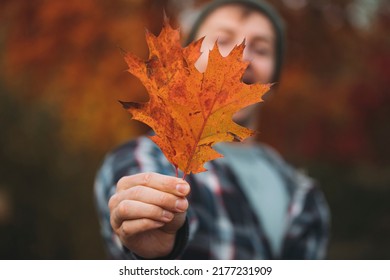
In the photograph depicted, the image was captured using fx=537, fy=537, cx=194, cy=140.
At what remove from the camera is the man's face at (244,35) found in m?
1.42

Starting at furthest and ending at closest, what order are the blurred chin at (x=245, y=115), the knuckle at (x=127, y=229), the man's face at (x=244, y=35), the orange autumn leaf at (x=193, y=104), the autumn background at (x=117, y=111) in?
the autumn background at (x=117, y=111) → the blurred chin at (x=245, y=115) → the man's face at (x=244, y=35) → the knuckle at (x=127, y=229) → the orange autumn leaf at (x=193, y=104)

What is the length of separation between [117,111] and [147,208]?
3082 mm

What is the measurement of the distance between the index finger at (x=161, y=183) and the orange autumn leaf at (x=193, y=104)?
0.07ft

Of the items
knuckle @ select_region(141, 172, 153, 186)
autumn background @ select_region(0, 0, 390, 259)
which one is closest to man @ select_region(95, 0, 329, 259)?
knuckle @ select_region(141, 172, 153, 186)

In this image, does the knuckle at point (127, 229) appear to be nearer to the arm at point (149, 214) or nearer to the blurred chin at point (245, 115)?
the arm at point (149, 214)

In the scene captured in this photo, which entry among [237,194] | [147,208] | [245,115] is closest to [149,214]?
[147,208]

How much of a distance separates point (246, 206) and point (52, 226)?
3893 millimetres

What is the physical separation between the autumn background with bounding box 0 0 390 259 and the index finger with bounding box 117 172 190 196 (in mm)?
2611

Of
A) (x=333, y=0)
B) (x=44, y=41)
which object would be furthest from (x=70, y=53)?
(x=333, y=0)

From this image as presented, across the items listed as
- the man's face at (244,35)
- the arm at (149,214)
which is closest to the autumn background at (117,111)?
the man's face at (244,35)

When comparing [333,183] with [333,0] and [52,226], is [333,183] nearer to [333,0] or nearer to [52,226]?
[333,0]

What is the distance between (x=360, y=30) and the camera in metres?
3.88

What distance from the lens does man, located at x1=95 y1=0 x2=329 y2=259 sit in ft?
3.72

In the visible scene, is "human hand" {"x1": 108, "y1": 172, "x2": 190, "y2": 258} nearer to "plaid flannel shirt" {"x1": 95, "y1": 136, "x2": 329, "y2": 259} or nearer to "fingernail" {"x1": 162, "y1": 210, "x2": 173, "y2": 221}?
"fingernail" {"x1": 162, "y1": 210, "x2": 173, "y2": 221}
